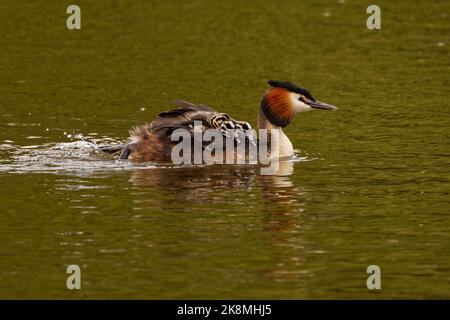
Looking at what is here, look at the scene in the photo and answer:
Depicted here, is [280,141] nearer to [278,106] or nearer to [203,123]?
[278,106]

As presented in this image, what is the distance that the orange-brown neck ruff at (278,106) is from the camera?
17.2 m

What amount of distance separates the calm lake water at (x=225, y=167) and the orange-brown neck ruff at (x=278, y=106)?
75cm

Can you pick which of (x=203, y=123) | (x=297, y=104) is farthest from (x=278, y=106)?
(x=203, y=123)

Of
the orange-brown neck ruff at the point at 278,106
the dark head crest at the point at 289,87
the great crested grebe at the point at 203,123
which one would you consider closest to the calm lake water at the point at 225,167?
the great crested grebe at the point at 203,123

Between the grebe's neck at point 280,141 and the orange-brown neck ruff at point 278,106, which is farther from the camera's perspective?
the orange-brown neck ruff at point 278,106

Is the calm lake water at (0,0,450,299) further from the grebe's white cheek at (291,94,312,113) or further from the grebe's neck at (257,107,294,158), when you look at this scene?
the grebe's white cheek at (291,94,312,113)

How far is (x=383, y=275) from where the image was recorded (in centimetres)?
1139

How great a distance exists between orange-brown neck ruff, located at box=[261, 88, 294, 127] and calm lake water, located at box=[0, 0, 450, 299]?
75cm

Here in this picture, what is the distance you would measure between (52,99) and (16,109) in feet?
3.52

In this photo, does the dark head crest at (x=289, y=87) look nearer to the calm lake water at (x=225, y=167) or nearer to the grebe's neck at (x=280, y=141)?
the grebe's neck at (x=280, y=141)

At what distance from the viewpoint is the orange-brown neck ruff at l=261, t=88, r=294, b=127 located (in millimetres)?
17234

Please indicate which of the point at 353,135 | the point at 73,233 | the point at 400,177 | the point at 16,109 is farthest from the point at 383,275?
the point at 16,109

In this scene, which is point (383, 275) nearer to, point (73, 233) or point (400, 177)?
point (73, 233)

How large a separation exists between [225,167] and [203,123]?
2.14 ft
